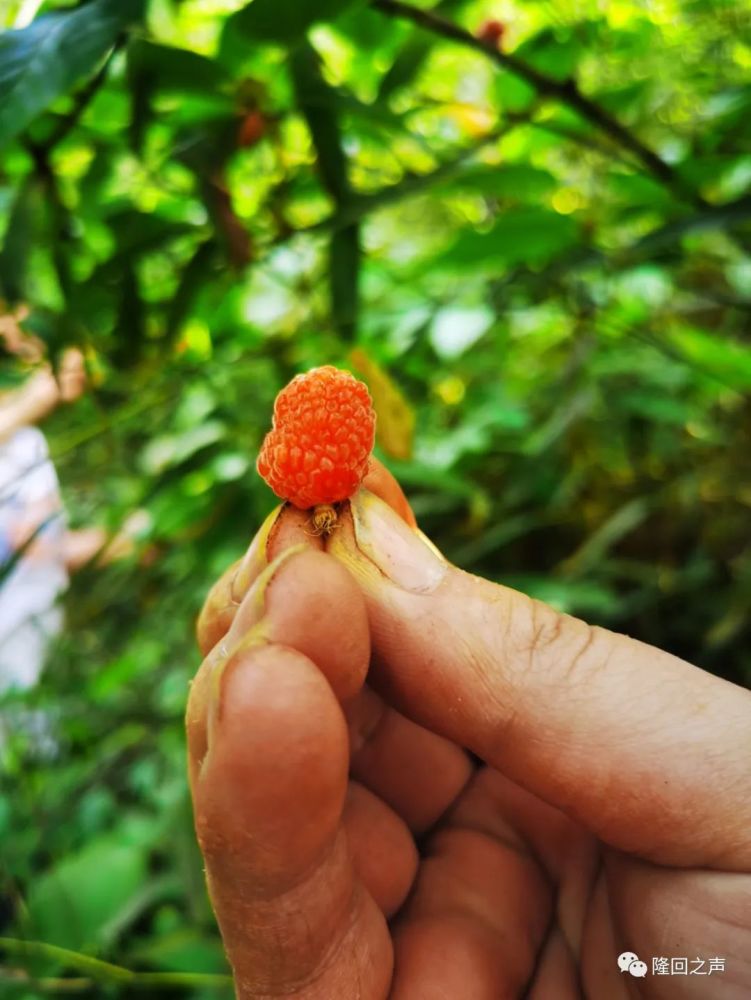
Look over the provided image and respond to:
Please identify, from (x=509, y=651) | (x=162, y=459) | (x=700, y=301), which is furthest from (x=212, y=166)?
(x=700, y=301)

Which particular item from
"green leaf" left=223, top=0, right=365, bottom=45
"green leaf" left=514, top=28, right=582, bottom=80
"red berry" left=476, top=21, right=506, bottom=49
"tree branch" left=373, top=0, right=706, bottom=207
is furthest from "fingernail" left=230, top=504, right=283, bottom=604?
"red berry" left=476, top=21, right=506, bottom=49

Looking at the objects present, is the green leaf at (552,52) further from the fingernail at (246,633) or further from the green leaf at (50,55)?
the fingernail at (246,633)

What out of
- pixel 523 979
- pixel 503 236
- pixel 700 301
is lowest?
pixel 700 301

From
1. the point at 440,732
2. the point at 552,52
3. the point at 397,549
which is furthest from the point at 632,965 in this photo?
the point at 552,52

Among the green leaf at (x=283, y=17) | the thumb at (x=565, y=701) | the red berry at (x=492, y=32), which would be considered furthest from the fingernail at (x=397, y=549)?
the red berry at (x=492, y=32)

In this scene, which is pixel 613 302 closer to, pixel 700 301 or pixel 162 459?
pixel 700 301

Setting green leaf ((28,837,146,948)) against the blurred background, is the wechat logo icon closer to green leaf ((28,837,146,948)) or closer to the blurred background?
the blurred background
